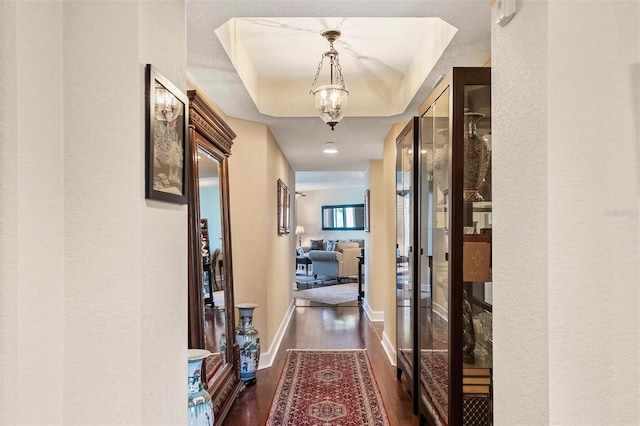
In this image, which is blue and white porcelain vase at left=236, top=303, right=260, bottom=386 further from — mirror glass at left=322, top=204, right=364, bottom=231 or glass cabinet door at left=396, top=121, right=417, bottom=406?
mirror glass at left=322, top=204, right=364, bottom=231

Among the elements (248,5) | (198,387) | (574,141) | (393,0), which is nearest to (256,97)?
(248,5)

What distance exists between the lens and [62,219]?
3.60 feet

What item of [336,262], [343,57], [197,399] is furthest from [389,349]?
[336,262]

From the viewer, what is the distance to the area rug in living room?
7.46 metres

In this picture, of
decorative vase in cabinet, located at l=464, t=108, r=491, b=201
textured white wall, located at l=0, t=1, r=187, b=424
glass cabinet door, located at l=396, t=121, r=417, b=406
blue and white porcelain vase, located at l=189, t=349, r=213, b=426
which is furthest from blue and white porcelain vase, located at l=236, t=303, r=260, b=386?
textured white wall, located at l=0, t=1, r=187, b=424

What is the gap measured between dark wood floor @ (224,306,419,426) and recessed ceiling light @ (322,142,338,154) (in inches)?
91.8

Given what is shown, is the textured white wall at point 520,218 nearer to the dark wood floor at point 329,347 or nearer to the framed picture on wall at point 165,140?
the framed picture on wall at point 165,140

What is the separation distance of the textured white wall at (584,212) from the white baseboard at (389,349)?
315 centimetres

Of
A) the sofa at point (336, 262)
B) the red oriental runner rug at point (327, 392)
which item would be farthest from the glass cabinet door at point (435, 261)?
→ the sofa at point (336, 262)

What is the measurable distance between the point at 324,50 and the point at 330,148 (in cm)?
224

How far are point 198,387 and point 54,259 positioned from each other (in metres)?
1.14

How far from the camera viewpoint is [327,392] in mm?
3270

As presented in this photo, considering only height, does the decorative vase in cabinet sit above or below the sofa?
above

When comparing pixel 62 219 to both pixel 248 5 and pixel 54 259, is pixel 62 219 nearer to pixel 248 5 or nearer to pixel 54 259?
pixel 54 259
